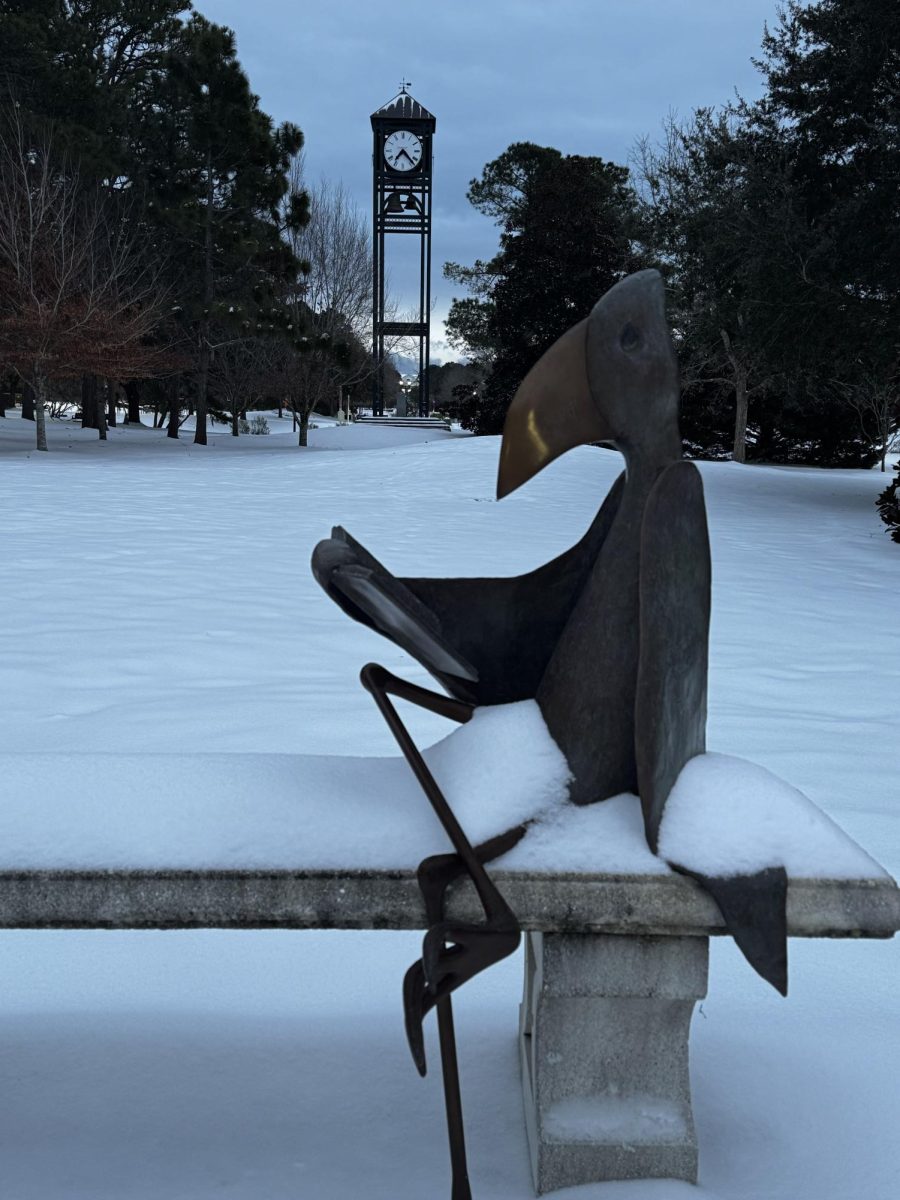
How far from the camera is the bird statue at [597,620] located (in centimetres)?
147

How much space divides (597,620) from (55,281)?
1879 centimetres

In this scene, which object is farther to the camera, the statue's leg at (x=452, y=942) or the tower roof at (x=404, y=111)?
the tower roof at (x=404, y=111)

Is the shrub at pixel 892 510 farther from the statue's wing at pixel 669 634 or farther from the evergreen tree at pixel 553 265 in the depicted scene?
the evergreen tree at pixel 553 265

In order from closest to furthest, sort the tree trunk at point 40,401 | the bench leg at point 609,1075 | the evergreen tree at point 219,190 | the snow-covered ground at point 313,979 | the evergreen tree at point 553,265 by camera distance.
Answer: the bench leg at point 609,1075 → the snow-covered ground at point 313,979 → the tree trunk at point 40,401 → the evergreen tree at point 219,190 → the evergreen tree at point 553,265

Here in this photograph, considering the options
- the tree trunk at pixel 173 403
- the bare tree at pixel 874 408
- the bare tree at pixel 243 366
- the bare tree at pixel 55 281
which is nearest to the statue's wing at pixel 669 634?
the bare tree at pixel 55 281

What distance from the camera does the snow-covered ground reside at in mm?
1744

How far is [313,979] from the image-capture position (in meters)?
2.30

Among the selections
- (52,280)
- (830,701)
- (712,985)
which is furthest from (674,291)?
(712,985)

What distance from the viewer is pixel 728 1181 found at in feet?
5.53

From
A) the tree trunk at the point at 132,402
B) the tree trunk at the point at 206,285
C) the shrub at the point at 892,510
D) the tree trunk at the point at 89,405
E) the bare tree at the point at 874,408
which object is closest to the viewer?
the shrub at the point at 892,510

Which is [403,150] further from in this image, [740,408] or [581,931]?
[581,931]

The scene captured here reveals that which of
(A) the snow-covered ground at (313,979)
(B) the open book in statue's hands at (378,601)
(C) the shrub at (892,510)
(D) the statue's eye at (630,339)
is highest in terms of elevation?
(D) the statue's eye at (630,339)

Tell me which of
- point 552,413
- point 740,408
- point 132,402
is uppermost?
point 132,402

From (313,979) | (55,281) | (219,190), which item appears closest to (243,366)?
(219,190)
